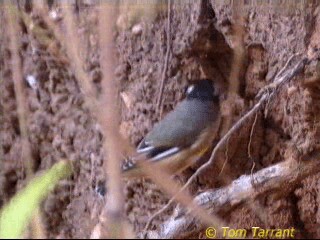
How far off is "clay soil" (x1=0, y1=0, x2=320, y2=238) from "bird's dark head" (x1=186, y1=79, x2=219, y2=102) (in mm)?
55

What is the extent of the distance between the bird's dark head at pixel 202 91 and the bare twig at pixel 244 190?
566mm

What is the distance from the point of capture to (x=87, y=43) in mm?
2617

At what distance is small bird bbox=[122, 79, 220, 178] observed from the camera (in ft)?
7.07

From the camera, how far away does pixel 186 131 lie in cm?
226

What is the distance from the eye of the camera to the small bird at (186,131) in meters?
2.16

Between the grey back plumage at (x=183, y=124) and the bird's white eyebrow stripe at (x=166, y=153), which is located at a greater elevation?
the grey back plumage at (x=183, y=124)

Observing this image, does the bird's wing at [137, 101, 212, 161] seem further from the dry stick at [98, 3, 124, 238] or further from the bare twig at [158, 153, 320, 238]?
the dry stick at [98, 3, 124, 238]

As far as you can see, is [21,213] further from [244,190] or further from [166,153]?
[166,153]

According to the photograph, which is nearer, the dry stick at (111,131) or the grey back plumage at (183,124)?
the dry stick at (111,131)

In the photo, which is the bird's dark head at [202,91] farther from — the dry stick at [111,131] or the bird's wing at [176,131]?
the dry stick at [111,131]

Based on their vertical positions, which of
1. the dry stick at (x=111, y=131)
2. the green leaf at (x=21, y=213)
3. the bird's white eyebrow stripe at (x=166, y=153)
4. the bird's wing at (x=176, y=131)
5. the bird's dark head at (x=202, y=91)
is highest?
the dry stick at (x=111, y=131)

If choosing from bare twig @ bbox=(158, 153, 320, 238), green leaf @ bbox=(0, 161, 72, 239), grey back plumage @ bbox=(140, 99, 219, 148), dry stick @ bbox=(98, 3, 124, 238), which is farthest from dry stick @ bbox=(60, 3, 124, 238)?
grey back plumage @ bbox=(140, 99, 219, 148)

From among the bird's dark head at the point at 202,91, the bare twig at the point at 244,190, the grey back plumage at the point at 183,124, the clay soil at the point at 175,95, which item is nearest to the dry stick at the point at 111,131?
the bare twig at the point at 244,190

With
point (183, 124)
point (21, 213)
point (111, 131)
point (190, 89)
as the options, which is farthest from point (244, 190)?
point (111, 131)
